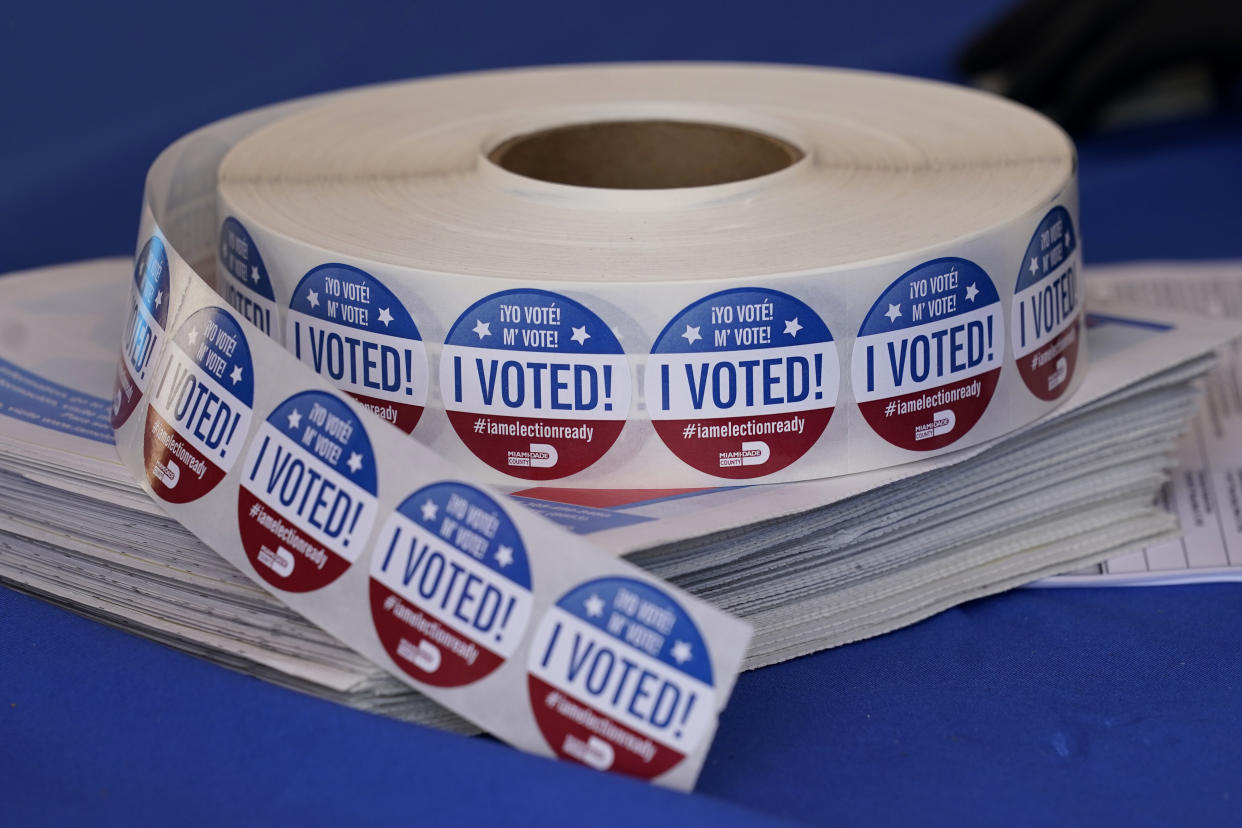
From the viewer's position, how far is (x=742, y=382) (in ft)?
3.26

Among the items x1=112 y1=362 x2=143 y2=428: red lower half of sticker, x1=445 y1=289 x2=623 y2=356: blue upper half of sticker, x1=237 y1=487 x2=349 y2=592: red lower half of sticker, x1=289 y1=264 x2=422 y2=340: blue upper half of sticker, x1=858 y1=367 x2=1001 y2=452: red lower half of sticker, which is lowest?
x1=112 y1=362 x2=143 y2=428: red lower half of sticker

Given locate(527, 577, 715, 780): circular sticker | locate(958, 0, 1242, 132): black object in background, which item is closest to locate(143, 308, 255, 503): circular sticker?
locate(527, 577, 715, 780): circular sticker

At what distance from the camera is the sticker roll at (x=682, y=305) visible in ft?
3.23

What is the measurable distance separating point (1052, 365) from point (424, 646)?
536 mm

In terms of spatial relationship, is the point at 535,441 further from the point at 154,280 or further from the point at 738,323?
the point at 154,280

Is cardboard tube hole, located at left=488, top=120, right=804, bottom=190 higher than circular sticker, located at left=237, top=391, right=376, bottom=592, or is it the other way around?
cardboard tube hole, located at left=488, top=120, right=804, bottom=190

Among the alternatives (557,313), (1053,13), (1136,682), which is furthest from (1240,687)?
(1053,13)

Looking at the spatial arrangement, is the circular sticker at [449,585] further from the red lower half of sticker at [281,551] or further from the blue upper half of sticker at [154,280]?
the blue upper half of sticker at [154,280]

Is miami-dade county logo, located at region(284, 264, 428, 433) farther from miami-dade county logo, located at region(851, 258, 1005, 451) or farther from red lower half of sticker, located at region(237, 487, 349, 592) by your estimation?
miami-dade county logo, located at region(851, 258, 1005, 451)

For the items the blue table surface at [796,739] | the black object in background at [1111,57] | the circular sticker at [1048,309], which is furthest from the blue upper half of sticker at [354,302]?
the black object in background at [1111,57]

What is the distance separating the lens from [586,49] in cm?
237

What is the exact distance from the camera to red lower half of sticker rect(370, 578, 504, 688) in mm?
878

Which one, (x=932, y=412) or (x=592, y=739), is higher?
(x=932, y=412)

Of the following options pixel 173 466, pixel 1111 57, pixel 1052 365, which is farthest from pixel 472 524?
pixel 1111 57
